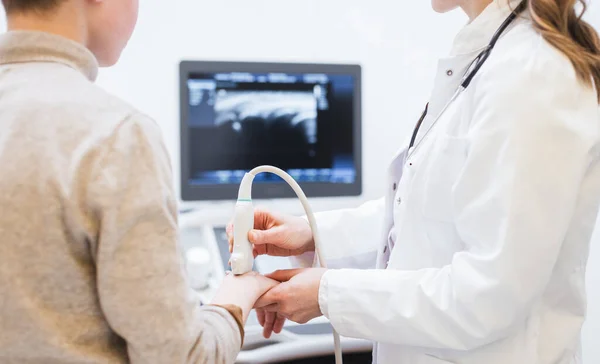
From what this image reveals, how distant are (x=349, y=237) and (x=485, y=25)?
0.47 metres

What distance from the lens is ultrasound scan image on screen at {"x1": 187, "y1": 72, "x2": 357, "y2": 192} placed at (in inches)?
68.0

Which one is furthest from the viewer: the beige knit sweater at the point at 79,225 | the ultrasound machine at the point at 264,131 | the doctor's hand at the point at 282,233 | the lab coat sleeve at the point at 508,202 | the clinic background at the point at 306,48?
the clinic background at the point at 306,48

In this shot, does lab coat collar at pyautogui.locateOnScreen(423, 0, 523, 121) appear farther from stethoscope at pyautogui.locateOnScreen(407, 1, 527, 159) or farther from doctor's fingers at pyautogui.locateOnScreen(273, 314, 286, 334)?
doctor's fingers at pyautogui.locateOnScreen(273, 314, 286, 334)

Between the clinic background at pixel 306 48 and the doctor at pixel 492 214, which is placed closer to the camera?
the doctor at pixel 492 214

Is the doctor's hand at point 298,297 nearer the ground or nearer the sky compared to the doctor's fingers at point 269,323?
nearer the sky

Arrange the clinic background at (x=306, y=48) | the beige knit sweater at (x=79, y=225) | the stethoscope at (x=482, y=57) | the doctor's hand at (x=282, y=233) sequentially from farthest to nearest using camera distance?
the clinic background at (x=306, y=48) → the doctor's hand at (x=282, y=233) → the stethoscope at (x=482, y=57) → the beige knit sweater at (x=79, y=225)

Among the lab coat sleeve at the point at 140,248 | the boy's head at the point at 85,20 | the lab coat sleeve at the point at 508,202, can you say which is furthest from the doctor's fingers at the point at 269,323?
the boy's head at the point at 85,20

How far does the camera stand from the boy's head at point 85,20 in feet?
2.10

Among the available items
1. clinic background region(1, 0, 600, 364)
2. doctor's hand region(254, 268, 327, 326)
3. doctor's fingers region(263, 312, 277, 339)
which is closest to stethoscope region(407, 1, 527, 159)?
doctor's hand region(254, 268, 327, 326)

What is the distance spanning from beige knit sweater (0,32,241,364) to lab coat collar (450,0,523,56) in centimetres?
52

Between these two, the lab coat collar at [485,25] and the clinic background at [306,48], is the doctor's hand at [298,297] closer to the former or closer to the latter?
the lab coat collar at [485,25]

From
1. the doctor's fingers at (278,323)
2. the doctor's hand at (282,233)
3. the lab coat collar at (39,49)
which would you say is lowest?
the doctor's fingers at (278,323)

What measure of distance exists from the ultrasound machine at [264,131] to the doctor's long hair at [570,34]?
997 millimetres

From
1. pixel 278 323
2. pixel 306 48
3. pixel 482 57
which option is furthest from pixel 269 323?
pixel 306 48
